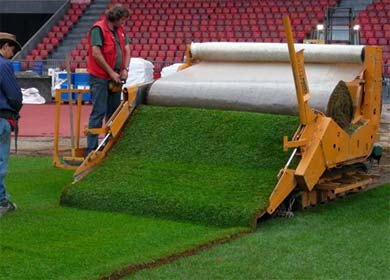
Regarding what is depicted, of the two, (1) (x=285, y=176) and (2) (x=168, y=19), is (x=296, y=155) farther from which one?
(2) (x=168, y=19)

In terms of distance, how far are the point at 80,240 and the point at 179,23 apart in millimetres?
21517

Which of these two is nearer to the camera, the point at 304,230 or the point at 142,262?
the point at 142,262

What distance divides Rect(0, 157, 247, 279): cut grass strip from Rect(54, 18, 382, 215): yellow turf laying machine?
34.7 inches

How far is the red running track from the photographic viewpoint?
14.9 metres

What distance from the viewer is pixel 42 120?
57.6 ft

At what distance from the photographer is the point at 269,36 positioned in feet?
80.0

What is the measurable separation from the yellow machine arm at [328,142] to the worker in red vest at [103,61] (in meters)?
2.12

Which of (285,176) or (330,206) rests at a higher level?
(285,176)

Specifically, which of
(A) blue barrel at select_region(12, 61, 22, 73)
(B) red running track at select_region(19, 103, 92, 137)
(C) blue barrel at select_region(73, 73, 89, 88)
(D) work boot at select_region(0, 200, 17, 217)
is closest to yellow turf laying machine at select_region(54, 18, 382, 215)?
(D) work boot at select_region(0, 200, 17, 217)

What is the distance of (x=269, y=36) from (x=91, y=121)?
667 inches

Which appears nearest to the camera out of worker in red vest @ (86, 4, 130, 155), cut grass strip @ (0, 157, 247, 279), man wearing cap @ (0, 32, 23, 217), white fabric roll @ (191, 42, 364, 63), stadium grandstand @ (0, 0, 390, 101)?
cut grass strip @ (0, 157, 247, 279)

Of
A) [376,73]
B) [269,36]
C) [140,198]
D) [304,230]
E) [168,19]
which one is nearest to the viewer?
[304,230]

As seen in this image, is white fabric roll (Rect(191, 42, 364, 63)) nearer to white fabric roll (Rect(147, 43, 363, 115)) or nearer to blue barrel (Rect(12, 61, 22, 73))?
white fabric roll (Rect(147, 43, 363, 115))

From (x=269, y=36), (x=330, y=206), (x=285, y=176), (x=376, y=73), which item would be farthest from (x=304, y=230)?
(x=269, y=36)
